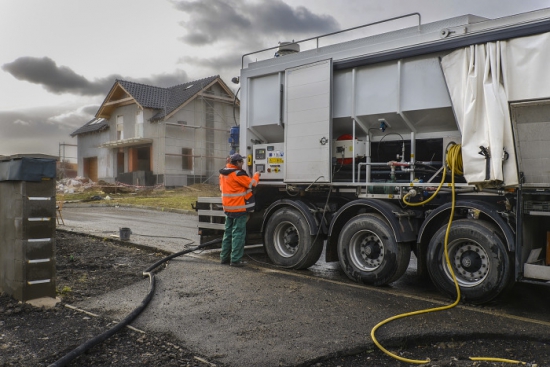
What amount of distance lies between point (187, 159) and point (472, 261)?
97.9ft

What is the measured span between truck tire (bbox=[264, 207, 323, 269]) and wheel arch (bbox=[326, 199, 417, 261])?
1.00 feet

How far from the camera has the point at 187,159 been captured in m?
34.3

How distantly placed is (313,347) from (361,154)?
356 centimetres

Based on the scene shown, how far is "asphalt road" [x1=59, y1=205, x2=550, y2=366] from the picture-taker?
4.34 meters

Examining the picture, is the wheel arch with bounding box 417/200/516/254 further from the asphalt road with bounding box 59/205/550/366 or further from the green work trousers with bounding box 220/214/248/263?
the green work trousers with bounding box 220/214/248/263

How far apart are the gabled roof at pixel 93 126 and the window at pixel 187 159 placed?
23.3 feet

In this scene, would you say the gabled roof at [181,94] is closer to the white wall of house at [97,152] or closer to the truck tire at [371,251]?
the white wall of house at [97,152]

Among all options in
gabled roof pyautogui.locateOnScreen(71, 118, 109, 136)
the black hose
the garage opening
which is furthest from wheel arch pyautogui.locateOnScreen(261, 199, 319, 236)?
the garage opening

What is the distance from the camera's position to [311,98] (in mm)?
7367

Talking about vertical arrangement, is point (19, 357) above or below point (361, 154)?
below

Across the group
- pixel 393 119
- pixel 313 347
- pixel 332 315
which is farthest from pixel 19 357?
pixel 393 119

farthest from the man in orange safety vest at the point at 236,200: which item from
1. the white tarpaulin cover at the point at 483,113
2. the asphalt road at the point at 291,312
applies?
the white tarpaulin cover at the point at 483,113

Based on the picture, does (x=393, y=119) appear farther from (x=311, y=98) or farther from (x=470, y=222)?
(x=470, y=222)

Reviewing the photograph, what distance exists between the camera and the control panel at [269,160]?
8.03 meters
